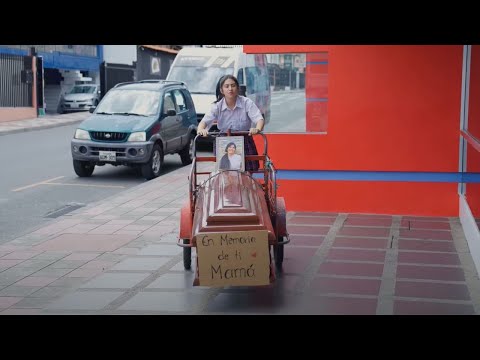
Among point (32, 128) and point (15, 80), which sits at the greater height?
point (15, 80)

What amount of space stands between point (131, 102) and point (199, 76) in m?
4.63

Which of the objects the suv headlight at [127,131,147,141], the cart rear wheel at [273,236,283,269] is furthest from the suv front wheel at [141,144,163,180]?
the cart rear wheel at [273,236,283,269]

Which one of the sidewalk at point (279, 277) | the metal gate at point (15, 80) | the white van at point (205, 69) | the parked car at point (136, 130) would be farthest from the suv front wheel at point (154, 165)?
the metal gate at point (15, 80)

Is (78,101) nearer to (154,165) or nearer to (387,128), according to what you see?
(154,165)

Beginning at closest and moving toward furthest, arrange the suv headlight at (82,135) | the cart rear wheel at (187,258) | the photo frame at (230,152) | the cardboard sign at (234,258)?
the cardboard sign at (234,258)
the photo frame at (230,152)
the cart rear wheel at (187,258)
the suv headlight at (82,135)

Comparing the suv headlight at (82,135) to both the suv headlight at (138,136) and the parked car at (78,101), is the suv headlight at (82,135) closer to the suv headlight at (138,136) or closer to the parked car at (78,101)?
the suv headlight at (138,136)

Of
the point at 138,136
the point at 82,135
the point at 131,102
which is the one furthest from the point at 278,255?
the point at 131,102

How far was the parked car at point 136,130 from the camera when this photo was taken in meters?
13.7

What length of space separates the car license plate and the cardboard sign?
8.21 meters

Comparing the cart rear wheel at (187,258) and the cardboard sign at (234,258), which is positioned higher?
the cardboard sign at (234,258)

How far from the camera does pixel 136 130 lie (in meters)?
13.7

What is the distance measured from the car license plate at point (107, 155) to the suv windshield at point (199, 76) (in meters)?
5.71
